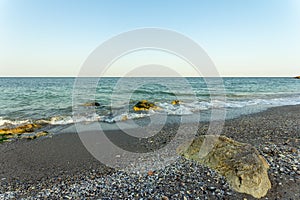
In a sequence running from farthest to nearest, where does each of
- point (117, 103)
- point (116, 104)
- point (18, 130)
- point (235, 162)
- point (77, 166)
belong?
point (117, 103)
point (116, 104)
point (18, 130)
point (77, 166)
point (235, 162)

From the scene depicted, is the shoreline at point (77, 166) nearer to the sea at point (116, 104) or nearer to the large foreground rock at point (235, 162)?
the large foreground rock at point (235, 162)

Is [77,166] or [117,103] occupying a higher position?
[117,103]

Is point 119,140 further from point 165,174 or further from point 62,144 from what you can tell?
point 165,174

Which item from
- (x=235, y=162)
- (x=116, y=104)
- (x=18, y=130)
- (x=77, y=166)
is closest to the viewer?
(x=235, y=162)

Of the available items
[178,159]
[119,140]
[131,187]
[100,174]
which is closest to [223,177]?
[178,159]

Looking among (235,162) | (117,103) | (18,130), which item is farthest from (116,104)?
(235,162)

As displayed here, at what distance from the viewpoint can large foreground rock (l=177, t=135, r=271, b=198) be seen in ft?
13.2

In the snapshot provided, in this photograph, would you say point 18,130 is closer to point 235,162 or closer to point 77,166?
point 77,166

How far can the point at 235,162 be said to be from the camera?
446cm

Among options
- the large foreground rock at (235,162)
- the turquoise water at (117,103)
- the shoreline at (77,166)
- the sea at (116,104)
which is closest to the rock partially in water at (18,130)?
the sea at (116,104)

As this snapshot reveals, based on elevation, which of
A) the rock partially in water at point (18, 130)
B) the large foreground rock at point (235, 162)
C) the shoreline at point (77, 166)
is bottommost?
the rock partially in water at point (18, 130)

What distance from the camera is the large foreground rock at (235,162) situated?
158 inches

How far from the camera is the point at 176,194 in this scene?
4074 millimetres

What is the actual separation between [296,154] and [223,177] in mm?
2615
